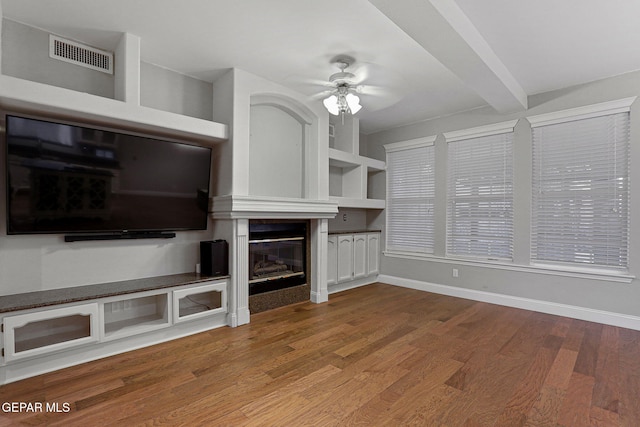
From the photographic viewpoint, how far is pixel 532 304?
3.90 metres

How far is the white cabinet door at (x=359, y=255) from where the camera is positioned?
500 centimetres

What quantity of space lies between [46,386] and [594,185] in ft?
A: 17.6

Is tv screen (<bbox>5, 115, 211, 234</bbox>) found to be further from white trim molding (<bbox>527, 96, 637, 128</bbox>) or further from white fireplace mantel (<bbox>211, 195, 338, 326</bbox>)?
white trim molding (<bbox>527, 96, 637, 128</bbox>)

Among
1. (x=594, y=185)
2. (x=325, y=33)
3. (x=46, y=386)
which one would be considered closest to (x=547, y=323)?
(x=594, y=185)

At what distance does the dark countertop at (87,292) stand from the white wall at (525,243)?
3.30m

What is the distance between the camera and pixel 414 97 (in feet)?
13.3

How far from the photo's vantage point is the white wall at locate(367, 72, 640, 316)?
3.30m

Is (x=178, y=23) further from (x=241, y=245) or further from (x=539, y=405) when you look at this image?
(x=539, y=405)

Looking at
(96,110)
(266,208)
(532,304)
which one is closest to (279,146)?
(266,208)

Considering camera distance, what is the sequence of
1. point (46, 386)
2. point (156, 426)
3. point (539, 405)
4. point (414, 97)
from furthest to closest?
point (414, 97) < point (46, 386) < point (539, 405) < point (156, 426)

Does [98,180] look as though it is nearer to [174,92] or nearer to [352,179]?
[174,92]

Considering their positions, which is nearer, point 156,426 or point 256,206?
point 156,426

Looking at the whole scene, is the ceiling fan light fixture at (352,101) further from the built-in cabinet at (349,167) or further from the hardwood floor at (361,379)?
the hardwood floor at (361,379)

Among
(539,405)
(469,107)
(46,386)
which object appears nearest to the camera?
(539,405)
